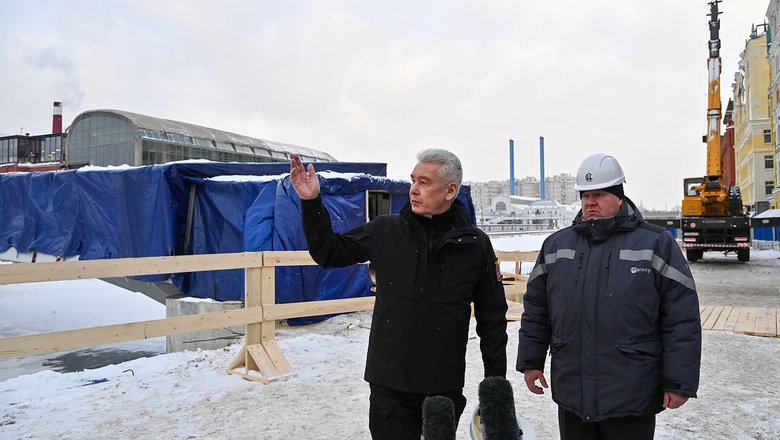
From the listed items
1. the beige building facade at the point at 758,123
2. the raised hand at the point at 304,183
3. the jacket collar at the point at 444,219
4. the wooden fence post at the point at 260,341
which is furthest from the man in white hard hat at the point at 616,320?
the beige building facade at the point at 758,123

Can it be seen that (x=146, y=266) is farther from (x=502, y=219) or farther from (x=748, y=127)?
(x=502, y=219)

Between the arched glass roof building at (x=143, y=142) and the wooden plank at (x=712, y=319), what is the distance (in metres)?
30.1

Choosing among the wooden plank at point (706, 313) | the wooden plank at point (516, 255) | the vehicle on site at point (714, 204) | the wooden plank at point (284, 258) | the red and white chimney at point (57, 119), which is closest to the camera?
the wooden plank at point (284, 258)

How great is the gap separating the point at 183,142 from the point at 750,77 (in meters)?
47.0

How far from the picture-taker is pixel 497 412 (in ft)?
4.34

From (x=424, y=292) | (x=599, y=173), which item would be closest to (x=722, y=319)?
(x=599, y=173)

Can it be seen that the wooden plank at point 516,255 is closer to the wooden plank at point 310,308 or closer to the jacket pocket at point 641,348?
the wooden plank at point 310,308

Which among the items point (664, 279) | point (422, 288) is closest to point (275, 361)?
point (422, 288)

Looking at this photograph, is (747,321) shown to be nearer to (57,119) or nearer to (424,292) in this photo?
(424,292)

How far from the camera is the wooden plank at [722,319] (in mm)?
7316

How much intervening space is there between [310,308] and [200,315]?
4.26 ft

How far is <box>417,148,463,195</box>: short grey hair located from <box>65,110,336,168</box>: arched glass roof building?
3435 cm

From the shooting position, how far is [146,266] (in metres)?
4.71

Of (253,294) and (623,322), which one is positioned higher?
(623,322)
